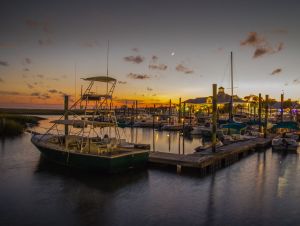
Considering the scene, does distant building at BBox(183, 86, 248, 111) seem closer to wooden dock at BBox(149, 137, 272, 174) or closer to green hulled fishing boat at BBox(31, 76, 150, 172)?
wooden dock at BBox(149, 137, 272, 174)

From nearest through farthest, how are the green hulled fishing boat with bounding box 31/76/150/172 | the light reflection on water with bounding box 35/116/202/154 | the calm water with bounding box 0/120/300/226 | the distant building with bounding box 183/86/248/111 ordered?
the calm water with bounding box 0/120/300/226
the green hulled fishing boat with bounding box 31/76/150/172
the light reflection on water with bounding box 35/116/202/154
the distant building with bounding box 183/86/248/111

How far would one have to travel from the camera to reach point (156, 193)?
16.9 meters

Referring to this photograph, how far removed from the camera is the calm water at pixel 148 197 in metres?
13.0

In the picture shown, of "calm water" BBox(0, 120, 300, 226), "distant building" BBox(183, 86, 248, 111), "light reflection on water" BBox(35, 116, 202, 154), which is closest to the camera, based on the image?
"calm water" BBox(0, 120, 300, 226)

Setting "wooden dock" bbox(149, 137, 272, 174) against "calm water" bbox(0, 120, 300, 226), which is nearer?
"calm water" bbox(0, 120, 300, 226)

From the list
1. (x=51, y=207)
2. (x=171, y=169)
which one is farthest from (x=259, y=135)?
(x=51, y=207)

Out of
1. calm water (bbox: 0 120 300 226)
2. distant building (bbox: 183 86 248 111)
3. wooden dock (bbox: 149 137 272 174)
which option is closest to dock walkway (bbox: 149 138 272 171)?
wooden dock (bbox: 149 137 272 174)

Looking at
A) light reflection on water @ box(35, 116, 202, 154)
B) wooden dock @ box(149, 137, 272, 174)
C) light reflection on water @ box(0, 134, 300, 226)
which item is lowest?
light reflection on water @ box(0, 134, 300, 226)

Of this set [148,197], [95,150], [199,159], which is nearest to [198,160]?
[199,159]

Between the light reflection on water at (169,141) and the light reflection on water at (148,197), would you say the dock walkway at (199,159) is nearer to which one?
the light reflection on water at (148,197)

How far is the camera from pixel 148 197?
1616 cm

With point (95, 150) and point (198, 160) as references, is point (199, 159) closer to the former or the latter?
point (198, 160)

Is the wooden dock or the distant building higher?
the distant building

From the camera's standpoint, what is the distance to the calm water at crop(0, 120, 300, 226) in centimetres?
1299
